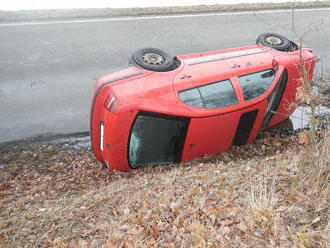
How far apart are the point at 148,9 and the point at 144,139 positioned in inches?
387

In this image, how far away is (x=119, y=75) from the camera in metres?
6.23

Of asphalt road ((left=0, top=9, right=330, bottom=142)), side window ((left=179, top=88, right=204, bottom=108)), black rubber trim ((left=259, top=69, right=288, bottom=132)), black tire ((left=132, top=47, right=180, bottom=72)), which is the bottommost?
asphalt road ((left=0, top=9, right=330, bottom=142))

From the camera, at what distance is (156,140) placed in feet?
20.3

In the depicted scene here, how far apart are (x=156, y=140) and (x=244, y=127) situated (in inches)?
69.2

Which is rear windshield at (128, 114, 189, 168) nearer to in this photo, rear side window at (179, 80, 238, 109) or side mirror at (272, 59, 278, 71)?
rear side window at (179, 80, 238, 109)

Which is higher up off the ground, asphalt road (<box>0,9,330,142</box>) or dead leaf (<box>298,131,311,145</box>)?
dead leaf (<box>298,131,311,145</box>)

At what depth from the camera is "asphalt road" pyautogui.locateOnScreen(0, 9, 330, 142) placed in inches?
329

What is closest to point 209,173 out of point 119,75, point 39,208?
point 119,75

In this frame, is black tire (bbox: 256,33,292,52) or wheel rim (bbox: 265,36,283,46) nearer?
black tire (bbox: 256,33,292,52)

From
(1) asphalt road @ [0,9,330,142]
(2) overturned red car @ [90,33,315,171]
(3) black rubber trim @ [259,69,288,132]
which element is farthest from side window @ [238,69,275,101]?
(1) asphalt road @ [0,9,330,142]

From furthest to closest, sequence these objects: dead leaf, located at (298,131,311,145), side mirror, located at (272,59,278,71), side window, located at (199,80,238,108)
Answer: side mirror, located at (272,59,278,71) → side window, located at (199,80,238,108) → dead leaf, located at (298,131,311,145)

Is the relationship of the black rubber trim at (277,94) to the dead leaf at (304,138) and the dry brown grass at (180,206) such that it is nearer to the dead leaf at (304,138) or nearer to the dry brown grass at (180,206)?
the dry brown grass at (180,206)

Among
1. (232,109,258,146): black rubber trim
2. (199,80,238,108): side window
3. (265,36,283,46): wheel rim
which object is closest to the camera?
(199,80,238,108): side window

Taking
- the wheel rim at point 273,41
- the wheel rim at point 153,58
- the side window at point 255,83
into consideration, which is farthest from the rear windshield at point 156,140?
the wheel rim at point 273,41
